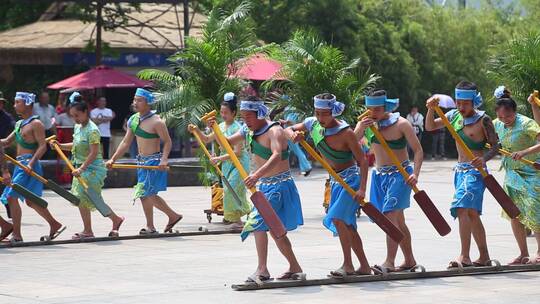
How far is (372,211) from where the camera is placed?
1187cm

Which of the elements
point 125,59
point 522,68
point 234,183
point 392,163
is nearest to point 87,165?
point 234,183

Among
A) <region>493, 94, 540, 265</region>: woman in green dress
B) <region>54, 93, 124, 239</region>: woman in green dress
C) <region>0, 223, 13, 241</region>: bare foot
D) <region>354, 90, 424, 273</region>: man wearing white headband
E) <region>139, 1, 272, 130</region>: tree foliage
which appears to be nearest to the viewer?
<region>354, 90, 424, 273</region>: man wearing white headband

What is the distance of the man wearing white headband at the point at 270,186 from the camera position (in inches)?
456

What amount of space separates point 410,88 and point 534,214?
965 inches

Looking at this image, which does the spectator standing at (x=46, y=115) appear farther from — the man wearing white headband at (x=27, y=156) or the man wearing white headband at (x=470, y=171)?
the man wearing white headband at (x=470, y=171)

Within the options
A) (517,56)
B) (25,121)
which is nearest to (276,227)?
(25,121)

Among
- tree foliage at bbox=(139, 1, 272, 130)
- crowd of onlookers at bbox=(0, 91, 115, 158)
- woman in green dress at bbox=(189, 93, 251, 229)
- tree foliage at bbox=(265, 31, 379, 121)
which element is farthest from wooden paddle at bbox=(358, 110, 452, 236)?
crowd of onlookers at bbox=(0, 91, 115, 158)

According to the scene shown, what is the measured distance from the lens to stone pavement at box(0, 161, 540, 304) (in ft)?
36.2

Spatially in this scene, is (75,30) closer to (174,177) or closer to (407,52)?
(174,177)

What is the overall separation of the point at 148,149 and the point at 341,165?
491 centimetres

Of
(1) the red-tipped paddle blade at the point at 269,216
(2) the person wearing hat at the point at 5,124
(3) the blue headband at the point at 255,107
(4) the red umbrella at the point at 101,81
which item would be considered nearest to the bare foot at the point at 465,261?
(1) the red-tipped paddle blade at the point at 269,216

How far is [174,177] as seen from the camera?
26.5m

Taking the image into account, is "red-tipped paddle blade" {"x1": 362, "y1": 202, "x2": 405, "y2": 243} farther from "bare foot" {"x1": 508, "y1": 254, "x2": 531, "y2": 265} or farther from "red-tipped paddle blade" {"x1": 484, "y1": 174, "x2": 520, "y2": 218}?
"bare foot" {"x1": 508, "y1": 254, "x2": 531, "y2": 265}

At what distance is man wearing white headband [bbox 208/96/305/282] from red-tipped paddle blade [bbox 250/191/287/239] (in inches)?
10.3
